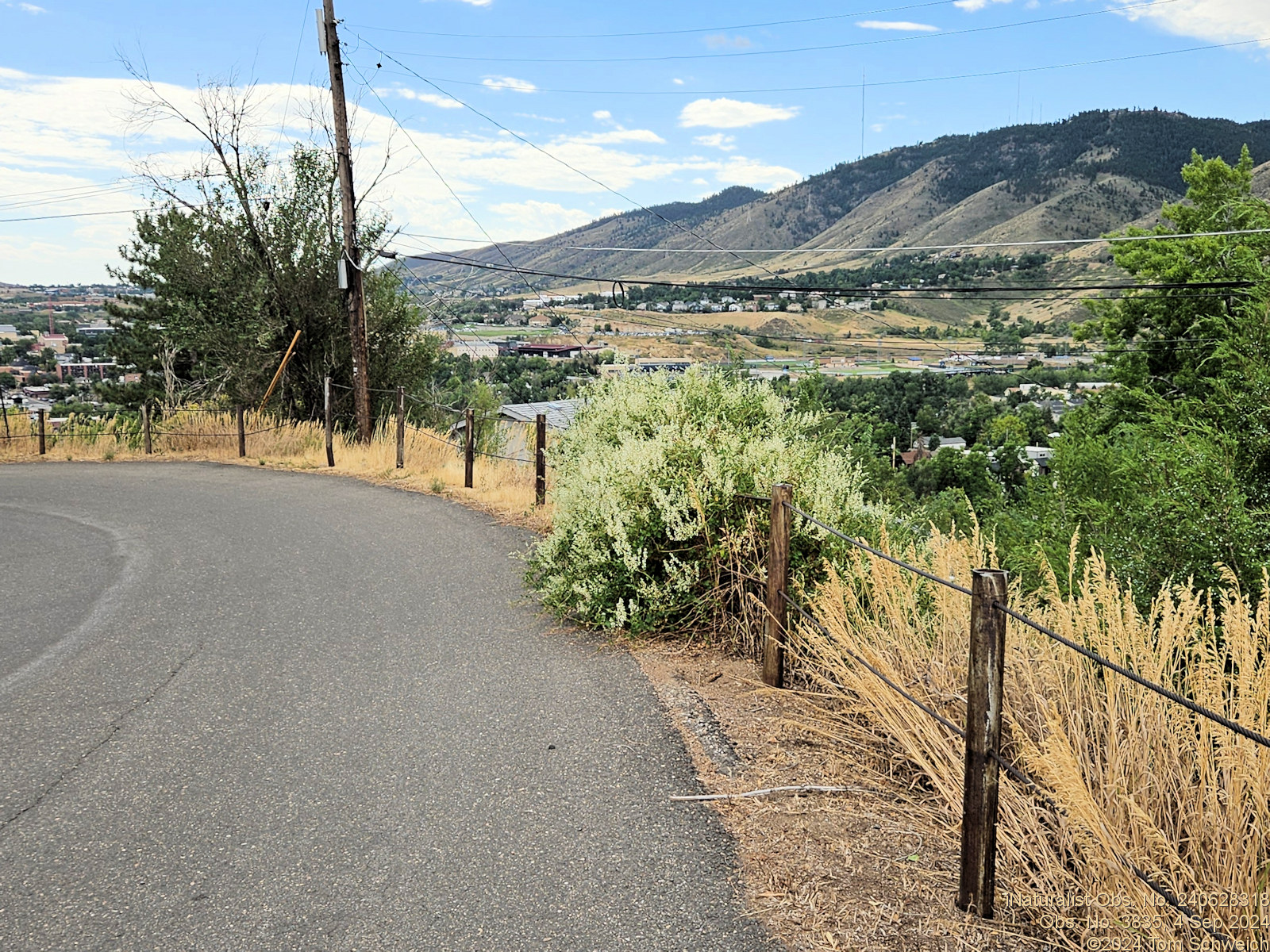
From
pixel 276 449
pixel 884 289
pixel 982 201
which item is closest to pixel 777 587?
pixel 884 289

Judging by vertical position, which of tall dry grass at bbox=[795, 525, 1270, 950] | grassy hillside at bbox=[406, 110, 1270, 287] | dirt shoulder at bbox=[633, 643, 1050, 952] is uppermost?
grassy hillside at bbox=[406, 110, 1270, 287]

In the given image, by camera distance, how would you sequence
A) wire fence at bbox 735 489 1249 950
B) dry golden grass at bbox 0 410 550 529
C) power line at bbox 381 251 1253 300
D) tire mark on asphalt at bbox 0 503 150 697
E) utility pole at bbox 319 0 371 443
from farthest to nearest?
utility pole at bbox 319 0 371 443
power line at bbox 381 251 1253 300
dry golden grass at bbox 0 410 550 529
tire mark on asphalt at bbox 0 503 150 697
wire fence at bbox 735 489 1249 950

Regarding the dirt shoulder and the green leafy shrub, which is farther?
the green leafy shrub

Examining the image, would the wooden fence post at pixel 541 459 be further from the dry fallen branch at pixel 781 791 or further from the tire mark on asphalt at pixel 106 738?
the dry fallen branch at pixel 781 791

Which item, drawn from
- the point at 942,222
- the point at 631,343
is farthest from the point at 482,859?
the point at 942,222

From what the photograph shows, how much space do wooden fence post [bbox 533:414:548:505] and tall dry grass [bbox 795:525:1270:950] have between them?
755cm

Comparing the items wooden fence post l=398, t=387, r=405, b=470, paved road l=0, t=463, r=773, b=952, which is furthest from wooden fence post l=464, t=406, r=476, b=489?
paved road l=0, t=463, r=773, b=952

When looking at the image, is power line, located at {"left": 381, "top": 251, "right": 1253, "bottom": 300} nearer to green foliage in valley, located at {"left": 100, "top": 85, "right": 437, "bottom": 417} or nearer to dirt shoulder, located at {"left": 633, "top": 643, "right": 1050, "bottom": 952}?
green foliage in valley, located at {"left": 100, "top": 85, "right": 437, "bottom": 417}

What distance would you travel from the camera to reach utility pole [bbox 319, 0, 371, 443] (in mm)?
17484

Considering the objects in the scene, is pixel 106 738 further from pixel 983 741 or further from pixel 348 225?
pixel 348 225

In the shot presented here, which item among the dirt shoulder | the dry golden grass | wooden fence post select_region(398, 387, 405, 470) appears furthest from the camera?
wooden fence post select_region(398, 387, 405, 470)

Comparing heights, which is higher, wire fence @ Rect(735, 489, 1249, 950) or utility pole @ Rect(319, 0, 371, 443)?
utility pole @ Rect(319, 0, 371, 443)

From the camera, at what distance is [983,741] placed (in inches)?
125

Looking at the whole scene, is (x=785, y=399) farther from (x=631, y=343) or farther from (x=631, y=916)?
(x=631, y=343)
